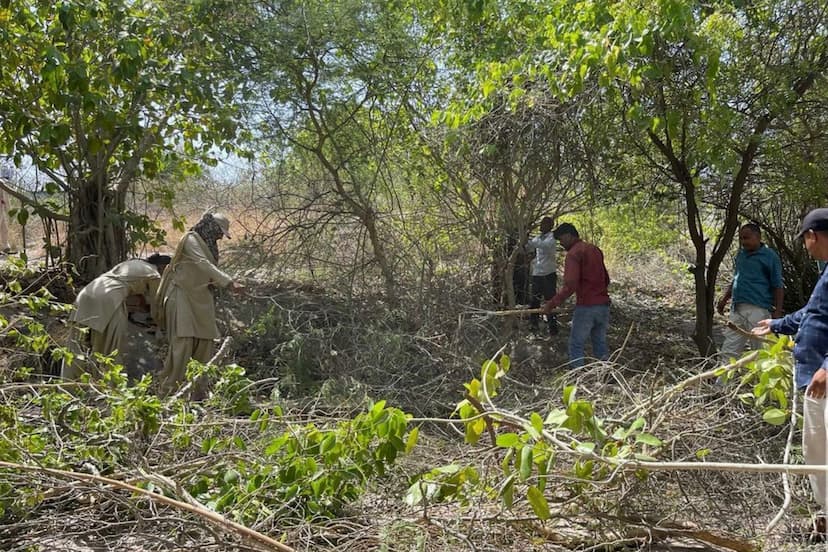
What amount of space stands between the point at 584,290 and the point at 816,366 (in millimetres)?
2958

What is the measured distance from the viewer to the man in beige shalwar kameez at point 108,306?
530 cm

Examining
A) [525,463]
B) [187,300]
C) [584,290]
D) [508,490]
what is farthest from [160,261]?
[525,463]

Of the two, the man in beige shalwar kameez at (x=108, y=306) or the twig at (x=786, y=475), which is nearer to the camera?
the twig at (x=786, y=475)

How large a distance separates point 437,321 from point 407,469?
9.70 ft

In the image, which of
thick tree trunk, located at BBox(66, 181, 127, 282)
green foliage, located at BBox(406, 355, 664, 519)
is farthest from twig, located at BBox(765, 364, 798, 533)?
thick tree trunk, located at BBox(66, 181, 127, 282)

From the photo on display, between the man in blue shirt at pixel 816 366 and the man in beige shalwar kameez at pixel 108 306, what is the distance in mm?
4420

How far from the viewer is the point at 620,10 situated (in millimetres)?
4746

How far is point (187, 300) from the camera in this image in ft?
18.7

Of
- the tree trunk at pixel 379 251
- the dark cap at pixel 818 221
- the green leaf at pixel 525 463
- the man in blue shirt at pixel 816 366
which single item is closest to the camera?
the green leaf at pixel 525 463

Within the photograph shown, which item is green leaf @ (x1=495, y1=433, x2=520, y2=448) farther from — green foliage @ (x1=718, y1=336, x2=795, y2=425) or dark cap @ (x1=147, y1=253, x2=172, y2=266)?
dark cap @ (x1=147, y1=253, x2=172, y2=266)

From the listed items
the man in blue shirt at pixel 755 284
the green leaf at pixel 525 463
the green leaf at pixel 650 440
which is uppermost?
the man in blue shirt at pixel 755 284

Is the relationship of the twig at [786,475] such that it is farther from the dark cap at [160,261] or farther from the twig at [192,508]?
the dark cap at [160,261]

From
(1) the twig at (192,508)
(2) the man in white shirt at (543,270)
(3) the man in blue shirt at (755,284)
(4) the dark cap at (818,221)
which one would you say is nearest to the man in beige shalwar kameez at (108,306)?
(1) the twig at (192,508)

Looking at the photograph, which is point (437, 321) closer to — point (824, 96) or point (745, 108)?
point (745, 108)
